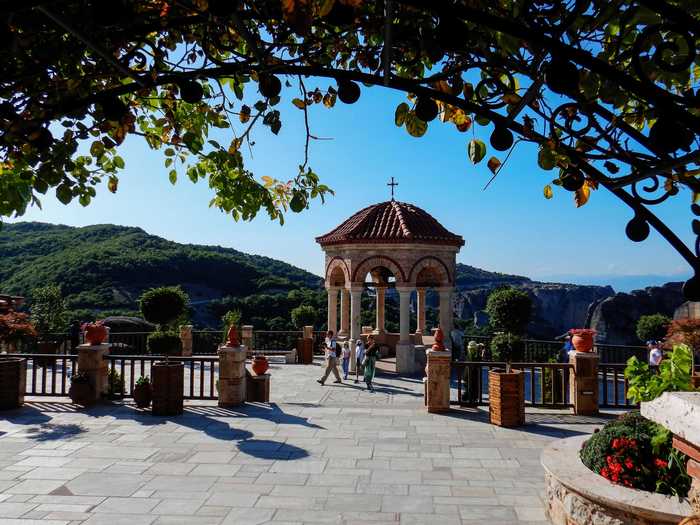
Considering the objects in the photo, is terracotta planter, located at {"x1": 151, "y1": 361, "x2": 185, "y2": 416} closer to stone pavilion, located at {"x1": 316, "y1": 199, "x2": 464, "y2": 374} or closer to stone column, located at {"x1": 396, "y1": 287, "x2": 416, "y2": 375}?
stone pavilion, located at {"x1": 316, "y1": 199, "x2": 464, "y2": 374}

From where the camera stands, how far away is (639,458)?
4543 mm

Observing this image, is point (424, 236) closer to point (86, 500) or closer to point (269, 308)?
point (86, 500)

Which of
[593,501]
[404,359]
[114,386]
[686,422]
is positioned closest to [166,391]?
[114,386]

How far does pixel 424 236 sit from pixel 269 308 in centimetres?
1907

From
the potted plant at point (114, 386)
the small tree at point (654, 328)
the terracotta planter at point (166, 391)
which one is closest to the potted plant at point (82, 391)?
the potted plant at point (114, 386)

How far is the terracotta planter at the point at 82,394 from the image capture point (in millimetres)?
9484

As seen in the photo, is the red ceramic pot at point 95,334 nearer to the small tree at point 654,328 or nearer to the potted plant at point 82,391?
the potted plant at point 82,391

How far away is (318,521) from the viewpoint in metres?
4.87

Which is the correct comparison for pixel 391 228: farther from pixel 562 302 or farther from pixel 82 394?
pixel 562 302

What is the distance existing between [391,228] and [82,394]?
934cm

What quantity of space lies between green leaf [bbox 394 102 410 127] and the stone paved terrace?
12.6ft

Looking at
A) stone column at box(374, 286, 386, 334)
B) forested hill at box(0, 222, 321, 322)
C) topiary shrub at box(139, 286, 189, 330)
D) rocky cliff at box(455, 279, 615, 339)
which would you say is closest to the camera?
topiary shrub at box(139, 286, 189, 330)

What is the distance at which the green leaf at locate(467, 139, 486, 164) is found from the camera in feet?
8.57

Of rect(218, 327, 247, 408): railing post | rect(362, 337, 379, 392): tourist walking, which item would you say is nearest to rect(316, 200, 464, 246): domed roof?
rect(362, 337, 379, 392): tourist walking
